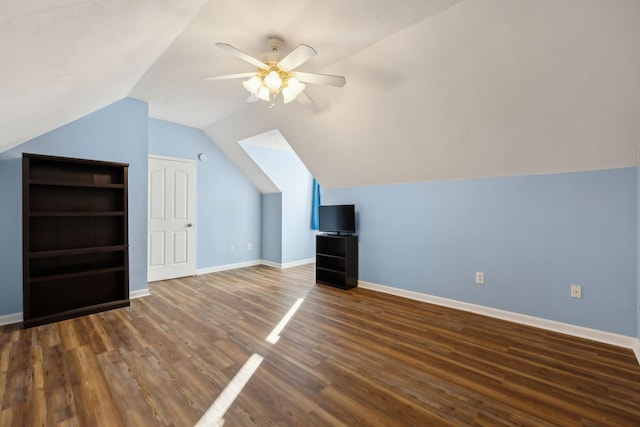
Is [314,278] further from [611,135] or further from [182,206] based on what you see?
[611,135]

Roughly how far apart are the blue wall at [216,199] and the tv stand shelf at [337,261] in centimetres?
199

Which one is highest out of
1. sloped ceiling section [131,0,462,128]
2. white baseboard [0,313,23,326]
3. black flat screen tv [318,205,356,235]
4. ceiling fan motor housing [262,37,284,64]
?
sloped ceiling section [131,0,462,128]

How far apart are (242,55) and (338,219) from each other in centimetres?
293

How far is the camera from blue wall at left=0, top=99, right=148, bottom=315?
3033 mm

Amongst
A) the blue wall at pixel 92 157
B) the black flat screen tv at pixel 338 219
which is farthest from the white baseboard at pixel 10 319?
the black flat screen tv at pixel 338 219

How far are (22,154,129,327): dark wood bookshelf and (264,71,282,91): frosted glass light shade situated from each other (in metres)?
2.27

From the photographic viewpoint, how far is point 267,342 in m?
2.59

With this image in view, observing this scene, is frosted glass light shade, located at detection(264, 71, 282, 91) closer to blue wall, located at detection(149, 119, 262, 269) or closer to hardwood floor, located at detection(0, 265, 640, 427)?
hardwood floor, located at detection(0, 265, 640, 427)

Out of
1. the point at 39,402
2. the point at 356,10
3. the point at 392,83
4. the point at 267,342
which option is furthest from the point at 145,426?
the point at 392,83

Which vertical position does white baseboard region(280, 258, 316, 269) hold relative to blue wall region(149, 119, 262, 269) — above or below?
below

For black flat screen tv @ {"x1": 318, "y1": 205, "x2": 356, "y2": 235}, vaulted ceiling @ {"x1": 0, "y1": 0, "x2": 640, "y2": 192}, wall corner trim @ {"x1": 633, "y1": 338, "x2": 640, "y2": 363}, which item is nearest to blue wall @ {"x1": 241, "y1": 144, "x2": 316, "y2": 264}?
black flat screen tv @ {"x1": 318, "y1": 205, "x2": 356, "y2": 235}

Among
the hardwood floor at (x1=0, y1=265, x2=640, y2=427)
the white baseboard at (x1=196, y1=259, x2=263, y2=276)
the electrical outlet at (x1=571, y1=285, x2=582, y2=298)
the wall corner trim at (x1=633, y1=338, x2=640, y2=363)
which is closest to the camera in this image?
the hardwood floor at (x1=0, y1=265, x2=640, y2=427)

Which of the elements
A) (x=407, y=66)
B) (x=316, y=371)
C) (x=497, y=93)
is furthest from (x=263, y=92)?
(x=316, y=371)

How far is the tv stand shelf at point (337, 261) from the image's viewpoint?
4395 millimetres
